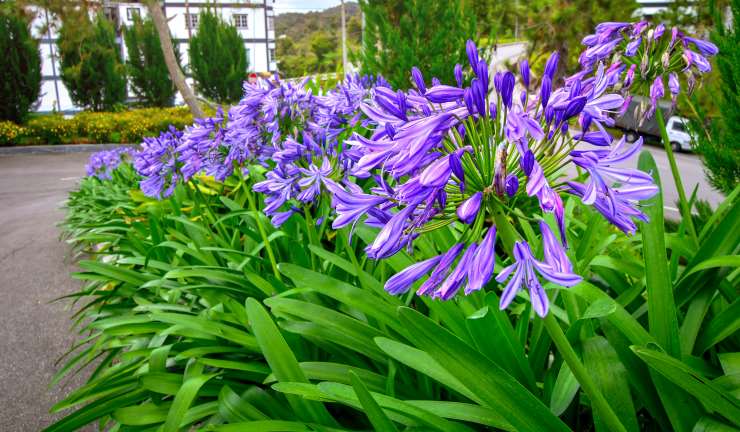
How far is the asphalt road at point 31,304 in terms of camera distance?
3153mm

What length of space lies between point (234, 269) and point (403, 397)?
119 cm

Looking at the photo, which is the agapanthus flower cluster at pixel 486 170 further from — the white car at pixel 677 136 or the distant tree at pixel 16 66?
the white car at pixel 677 136

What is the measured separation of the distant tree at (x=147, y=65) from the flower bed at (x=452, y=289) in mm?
23859

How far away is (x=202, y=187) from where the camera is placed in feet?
16.0

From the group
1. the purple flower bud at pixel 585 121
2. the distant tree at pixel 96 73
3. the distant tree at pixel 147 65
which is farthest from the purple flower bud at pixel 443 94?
the distant tree at pixel 147 65

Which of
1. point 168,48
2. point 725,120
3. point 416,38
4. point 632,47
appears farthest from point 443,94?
point 168,48

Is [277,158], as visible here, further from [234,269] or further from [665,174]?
[665,174]

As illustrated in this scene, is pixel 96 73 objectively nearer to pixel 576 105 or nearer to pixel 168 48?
pixel 168 48

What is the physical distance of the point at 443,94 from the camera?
1007 millimetres

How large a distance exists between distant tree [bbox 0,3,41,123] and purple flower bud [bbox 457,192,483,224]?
2237cm

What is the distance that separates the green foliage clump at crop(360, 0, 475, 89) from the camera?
6.61m

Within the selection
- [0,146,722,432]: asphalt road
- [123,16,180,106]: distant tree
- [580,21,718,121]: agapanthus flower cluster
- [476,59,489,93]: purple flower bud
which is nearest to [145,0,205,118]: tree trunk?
[0,146,722,432]: asphalt road

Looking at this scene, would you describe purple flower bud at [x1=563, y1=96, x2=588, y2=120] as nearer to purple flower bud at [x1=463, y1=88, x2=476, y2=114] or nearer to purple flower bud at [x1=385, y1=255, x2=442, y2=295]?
purple flower bud at [x1=463, y1=88, x2=476, y2=114]

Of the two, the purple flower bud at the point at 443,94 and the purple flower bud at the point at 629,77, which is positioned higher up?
→ the purple flower bud at the point at 629,77
